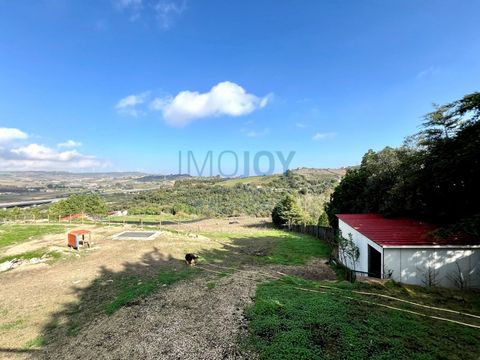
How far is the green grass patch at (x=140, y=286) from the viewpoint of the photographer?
8173 mm

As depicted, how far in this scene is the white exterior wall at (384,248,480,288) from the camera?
9.32m

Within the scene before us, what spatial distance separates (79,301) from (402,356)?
912 centimetres

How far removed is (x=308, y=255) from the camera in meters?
16.7

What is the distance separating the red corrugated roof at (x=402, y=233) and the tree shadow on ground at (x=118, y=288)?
217 inches

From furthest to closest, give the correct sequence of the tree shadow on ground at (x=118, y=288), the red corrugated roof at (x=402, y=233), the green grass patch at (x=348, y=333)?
the red corrugated roof at (x=402, y=233) → the tree shadow on ground at (x=118, y=288) → the green grass patch at (x=348, y=333)

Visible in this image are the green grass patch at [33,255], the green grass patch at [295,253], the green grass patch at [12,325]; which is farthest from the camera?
the green grass patch at [295,253]

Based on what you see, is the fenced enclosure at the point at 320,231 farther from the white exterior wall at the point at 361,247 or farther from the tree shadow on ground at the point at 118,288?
the tree shadow on ground at the point at 118,288

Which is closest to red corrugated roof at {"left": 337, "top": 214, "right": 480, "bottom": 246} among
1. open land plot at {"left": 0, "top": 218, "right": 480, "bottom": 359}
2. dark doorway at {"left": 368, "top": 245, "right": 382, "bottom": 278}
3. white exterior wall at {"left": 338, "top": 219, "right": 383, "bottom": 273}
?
white exterior wall at {"left": 338, "top": 219, "right": 383, "bottom": 273}

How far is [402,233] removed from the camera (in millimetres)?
10961

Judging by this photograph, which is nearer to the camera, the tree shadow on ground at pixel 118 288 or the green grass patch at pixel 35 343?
the green grass patch at pixel 35 343

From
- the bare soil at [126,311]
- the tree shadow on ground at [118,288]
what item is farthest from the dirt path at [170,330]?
the tree shadow on ground at [118,288]

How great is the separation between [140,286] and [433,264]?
10.1m

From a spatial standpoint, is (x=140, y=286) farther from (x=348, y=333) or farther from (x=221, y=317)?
(x=348, y=333)

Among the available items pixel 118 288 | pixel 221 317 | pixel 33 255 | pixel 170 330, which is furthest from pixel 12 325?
pixel 33 255
